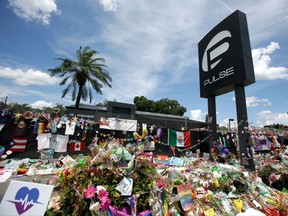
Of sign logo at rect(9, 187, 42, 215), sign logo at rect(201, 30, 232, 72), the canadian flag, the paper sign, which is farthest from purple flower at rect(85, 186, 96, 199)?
sign logo at rect(201, 30, 232, 72)

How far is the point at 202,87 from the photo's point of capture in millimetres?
8930

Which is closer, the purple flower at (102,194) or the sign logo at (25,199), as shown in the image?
the sign logo at (25,199)

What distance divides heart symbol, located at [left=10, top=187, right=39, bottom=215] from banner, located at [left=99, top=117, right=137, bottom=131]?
545 cm

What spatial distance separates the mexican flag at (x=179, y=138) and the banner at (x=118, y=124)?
2.18 m

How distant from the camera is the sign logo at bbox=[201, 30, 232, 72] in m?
7.50

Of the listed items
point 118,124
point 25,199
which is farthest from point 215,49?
point 25,199

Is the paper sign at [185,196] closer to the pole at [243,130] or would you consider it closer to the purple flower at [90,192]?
the purple flower at [90,192]

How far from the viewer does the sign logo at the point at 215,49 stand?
7504mm

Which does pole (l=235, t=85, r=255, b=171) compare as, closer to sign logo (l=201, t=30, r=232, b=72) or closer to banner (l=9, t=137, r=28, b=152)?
sign logo (l=201, t=30, r=232, b=72)

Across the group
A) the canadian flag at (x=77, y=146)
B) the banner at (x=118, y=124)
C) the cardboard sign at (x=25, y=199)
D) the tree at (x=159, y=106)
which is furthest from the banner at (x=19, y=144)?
the tree at (x=159, y=106)

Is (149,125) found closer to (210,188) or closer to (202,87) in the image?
(202,87)

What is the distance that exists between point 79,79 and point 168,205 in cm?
1401

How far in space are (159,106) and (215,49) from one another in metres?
28.7

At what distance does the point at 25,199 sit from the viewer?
6.93 feet
